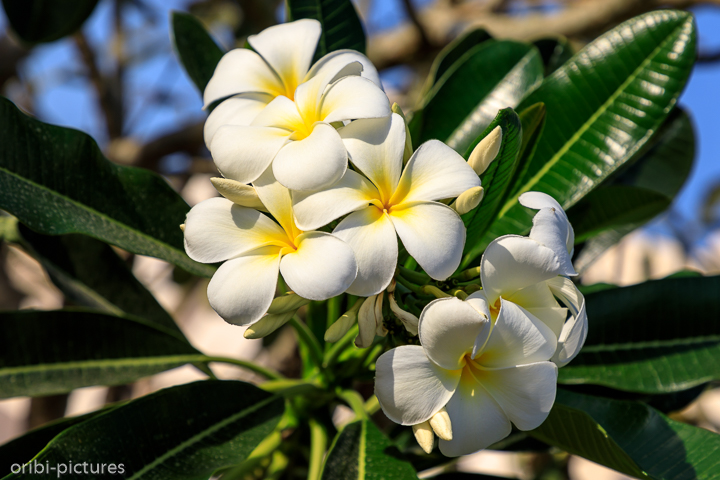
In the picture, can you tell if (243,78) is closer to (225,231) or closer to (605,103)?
(225,231)

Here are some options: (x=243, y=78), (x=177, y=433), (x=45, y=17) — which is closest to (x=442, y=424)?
(x=177, y=433)

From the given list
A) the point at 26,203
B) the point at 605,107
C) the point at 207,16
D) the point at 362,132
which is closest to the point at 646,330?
the point at 605,107

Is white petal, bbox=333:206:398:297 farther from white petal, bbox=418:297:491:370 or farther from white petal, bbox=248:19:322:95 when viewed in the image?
white petal, bbox=248:19:322:95

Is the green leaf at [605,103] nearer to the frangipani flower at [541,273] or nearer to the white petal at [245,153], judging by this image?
the frangipani flower at [541,273]

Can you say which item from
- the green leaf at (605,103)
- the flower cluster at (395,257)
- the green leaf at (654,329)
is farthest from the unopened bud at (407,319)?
the green leaf at (654,329)

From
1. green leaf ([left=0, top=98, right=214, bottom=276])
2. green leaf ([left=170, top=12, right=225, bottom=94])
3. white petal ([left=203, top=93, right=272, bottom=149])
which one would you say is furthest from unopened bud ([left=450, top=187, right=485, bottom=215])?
green leaf ([left=170, top=12, right=225, bottom=94])

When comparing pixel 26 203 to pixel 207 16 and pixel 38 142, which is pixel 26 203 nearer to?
pixel 38 142
